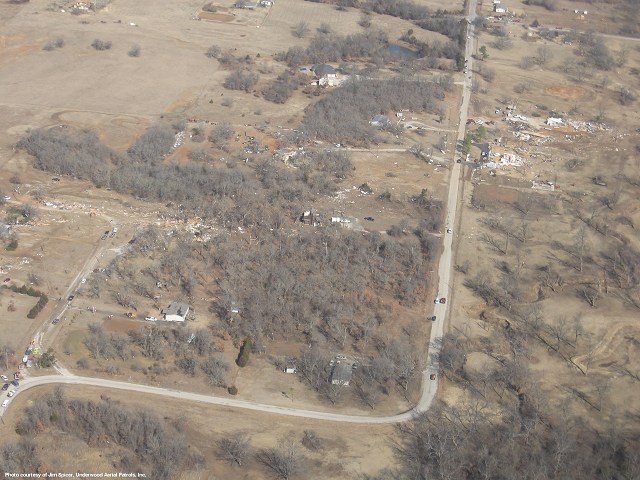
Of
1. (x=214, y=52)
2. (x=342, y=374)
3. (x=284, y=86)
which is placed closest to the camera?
(x=342, y=374)

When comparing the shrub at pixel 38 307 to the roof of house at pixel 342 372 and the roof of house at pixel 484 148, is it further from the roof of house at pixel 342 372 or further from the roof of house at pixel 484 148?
the roof of house at pixel 484 148

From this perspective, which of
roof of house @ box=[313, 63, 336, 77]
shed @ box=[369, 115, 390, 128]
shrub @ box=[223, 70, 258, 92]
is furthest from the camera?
roof of house @ box=[313, 63, 336, 77]

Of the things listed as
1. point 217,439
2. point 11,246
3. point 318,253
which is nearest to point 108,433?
point 217,439

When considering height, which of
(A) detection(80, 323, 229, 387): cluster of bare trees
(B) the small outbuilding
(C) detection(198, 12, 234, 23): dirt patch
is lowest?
(A) detection(80, 323, 229, 387): cluster of bare trees

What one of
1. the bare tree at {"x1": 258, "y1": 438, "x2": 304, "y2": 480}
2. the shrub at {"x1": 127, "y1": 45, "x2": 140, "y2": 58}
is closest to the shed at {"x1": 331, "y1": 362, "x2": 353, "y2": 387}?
the bare tree at {"x1": 258, "y1": 438, "x2": 304, "y2": 480}

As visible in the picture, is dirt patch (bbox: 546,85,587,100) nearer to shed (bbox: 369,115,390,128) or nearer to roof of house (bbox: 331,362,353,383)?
shed (bbox: 369,115,390,128)

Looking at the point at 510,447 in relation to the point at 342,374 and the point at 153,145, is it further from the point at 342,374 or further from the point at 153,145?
the point at 153,145

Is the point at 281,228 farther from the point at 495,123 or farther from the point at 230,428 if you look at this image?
the point at 495,123

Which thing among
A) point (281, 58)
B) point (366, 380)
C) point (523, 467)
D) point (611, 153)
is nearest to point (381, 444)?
point (366, 380)
